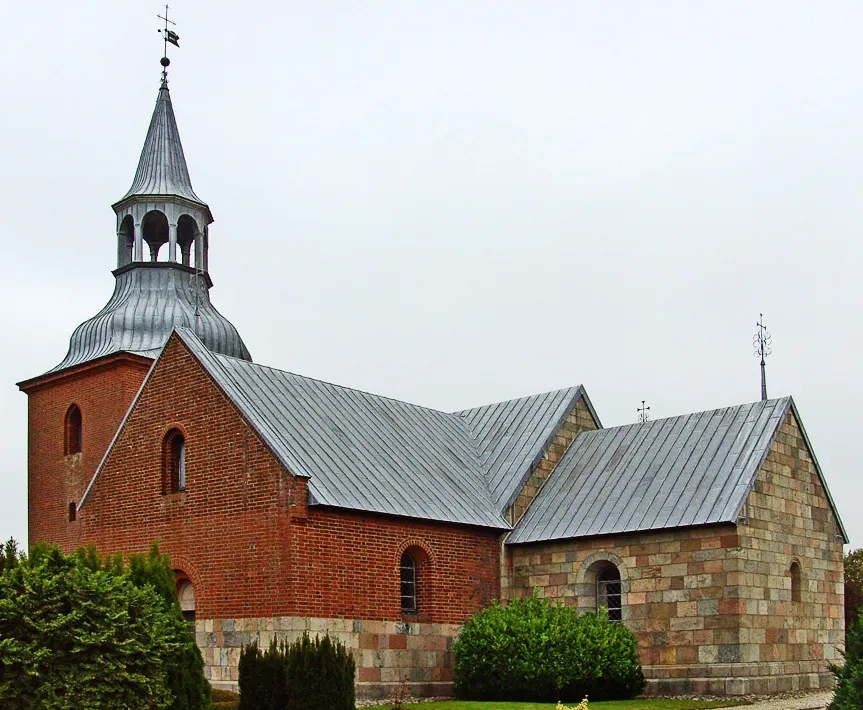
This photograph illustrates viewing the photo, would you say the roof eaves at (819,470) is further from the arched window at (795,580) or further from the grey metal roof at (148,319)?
the grey metal roof at (148,319)

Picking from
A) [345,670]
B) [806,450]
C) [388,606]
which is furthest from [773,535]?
[345,670]

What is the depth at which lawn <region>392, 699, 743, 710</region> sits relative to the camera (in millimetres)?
20031

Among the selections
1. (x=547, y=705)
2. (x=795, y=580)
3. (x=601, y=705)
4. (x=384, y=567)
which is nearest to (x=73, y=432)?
(x=384, y=567)

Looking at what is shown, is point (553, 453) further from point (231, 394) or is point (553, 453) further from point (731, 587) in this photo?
point (231, 394)

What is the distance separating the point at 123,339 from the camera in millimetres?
33406

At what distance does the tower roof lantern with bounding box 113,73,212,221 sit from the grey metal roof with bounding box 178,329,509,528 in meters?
10.6

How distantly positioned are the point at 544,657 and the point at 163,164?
20.3 m

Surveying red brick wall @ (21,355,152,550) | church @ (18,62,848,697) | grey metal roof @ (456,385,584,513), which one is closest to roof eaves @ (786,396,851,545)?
church @ (18,62,848,697)

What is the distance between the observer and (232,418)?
75.2 feet

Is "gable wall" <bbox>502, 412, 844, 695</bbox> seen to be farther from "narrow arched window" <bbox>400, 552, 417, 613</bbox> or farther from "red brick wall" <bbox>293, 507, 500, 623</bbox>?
"narrow arched window" <bbox>400, 552, 417, 613</bbox>

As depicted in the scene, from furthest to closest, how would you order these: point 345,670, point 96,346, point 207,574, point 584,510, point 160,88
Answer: point 160,88
point 96,346
point 584,510
point 207,574
point 345,670

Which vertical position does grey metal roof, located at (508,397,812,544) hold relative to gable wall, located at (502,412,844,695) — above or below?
above

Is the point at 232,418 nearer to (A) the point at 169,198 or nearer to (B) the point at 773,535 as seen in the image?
(B) the point at 773,535

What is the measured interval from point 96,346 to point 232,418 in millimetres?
12529
